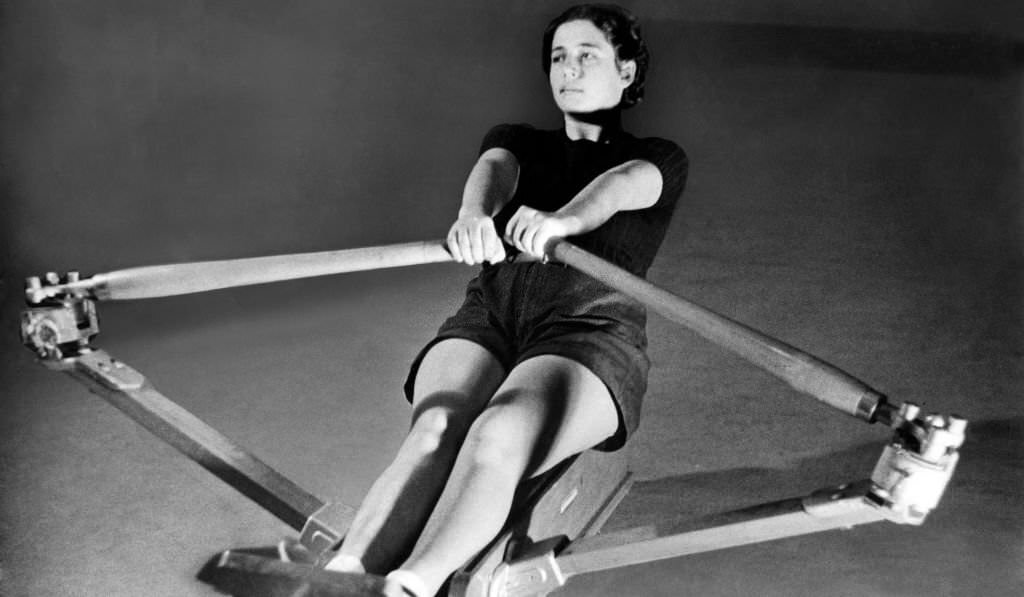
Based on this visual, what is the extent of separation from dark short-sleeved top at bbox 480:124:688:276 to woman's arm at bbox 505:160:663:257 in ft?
0.06

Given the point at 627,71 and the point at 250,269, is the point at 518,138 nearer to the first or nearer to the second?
the point at 627,71

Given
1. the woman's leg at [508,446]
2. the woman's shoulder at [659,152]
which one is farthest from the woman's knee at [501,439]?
the woman's shoulder at [659,152]

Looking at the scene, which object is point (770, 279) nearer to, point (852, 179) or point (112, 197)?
point (852, 179)

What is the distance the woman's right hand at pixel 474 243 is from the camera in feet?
2.72

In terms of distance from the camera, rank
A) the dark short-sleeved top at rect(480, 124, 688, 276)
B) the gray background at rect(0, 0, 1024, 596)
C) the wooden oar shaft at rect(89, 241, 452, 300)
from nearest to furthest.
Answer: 1. the wooden oar shaft at rect(89, 241, 452, 300)
2. the dark short-sleeved top at rect(480, 124, 688, 276)
3. the gray background at rect(0, 0, 1024, 596)

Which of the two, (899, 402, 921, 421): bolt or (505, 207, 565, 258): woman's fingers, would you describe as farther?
(505, 207, 565, 258): woman's fingers

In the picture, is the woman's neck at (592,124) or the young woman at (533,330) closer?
the young woman at (533,330)

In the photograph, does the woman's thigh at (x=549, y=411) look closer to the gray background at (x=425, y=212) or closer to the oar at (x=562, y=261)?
the oar at (x=562, y=261)

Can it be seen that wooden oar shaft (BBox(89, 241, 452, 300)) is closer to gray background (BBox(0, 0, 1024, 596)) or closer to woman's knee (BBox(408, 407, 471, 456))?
woman's knee (BBox(408, 407, 471, 456))

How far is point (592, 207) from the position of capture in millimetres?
875

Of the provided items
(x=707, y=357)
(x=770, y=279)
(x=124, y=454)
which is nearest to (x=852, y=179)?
(x=770, y=279)

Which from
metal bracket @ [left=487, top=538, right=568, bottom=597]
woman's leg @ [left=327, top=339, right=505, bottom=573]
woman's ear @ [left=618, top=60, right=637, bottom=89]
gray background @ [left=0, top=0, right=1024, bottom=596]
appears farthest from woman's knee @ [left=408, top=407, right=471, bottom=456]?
woman's ear @ [left=618, top=60, right=637, bottom=89]

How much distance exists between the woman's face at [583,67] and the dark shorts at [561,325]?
0.19 metres

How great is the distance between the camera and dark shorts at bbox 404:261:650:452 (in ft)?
2.74
